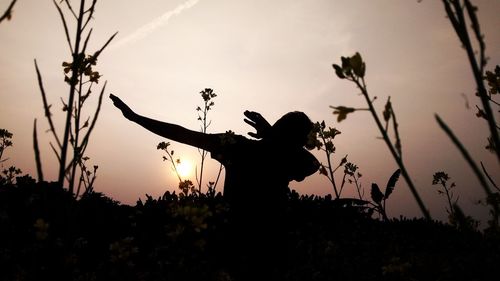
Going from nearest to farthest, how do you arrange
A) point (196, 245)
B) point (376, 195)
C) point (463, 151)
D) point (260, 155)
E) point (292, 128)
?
1. point (463, 151)
2. point (196, 245)
3. point (292, 128)
4. point (260, 155)
5. point (376, 195)

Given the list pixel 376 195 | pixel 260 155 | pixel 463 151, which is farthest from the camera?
pixel 376 195

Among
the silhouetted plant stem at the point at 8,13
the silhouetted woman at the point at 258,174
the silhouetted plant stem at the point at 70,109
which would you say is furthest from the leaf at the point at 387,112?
the silhouetted woman at the point at 258,174

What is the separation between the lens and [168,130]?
3811 millimetres

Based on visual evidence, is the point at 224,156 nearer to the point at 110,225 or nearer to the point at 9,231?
the point at 110,225

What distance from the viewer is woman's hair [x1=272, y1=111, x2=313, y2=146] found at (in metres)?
3.74

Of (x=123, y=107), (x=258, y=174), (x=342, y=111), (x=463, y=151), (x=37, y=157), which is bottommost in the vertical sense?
A: (x=463, y=151)

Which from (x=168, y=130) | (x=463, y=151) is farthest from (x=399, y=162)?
(x=168, y=130)

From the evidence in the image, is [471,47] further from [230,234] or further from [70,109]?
[230,234]

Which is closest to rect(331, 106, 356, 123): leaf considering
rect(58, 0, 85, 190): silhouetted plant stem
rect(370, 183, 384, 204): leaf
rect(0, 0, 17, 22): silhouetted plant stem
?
rect(58, 0, 85, 190): silhouetted plant stem

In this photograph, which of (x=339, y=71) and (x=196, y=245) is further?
(x=196, y=245)

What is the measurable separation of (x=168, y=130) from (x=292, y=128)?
1.51m

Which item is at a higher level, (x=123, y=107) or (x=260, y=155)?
(x=123, y=107)

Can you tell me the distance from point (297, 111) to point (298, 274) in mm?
1909

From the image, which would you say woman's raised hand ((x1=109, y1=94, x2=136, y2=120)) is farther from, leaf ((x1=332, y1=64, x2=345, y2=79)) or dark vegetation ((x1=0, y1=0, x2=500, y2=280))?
leaf ((x1=332, y1=64, x2=345, y2=79))
